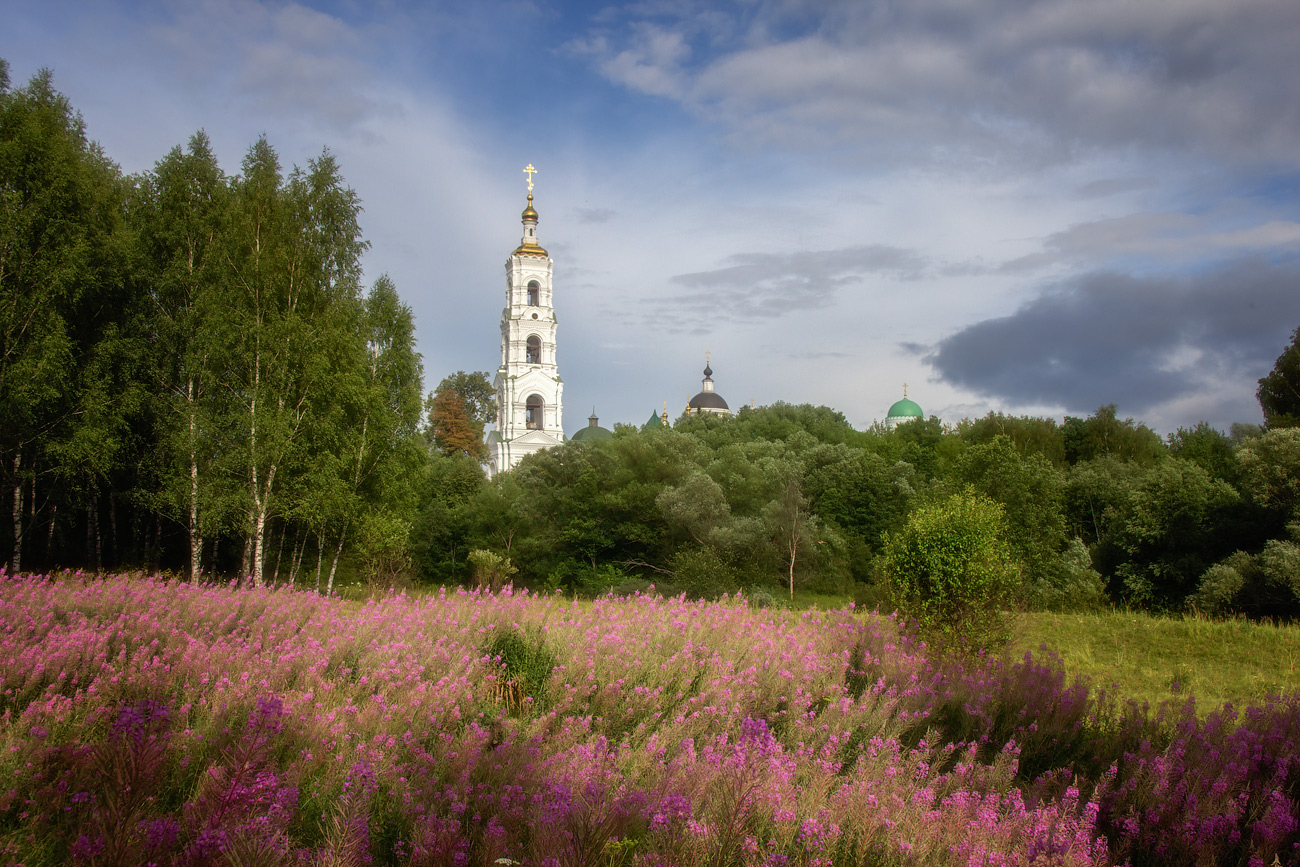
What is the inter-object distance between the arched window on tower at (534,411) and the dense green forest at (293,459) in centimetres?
2990

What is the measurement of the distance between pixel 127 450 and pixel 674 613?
1826 centimetres

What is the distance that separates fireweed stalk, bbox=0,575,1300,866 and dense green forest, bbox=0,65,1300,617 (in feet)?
25.0

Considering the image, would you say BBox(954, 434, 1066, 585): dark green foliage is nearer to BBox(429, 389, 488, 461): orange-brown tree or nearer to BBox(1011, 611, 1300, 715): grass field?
BBox(1011, 611, 1300, 715): grass field

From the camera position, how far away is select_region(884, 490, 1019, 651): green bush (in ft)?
39.2

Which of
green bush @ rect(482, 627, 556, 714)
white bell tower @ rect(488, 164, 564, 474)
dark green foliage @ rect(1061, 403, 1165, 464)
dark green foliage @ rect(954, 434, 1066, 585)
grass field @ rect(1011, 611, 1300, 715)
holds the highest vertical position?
white bell tower @ rect(488, 164, 564, 474)

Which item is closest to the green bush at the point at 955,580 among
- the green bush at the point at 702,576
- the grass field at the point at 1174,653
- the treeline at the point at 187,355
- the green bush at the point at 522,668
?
the grass field at the point at 1174,653

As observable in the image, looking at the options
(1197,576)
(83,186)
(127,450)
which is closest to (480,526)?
(127,450)

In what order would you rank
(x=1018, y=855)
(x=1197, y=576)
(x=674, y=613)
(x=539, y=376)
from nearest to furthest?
(x=1018, y=855)
(x=674, y=613)
(x=1197, y=576)
(x=539, y=376)

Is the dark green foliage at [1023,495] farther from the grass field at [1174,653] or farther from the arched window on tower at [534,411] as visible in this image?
the arched window on tower at [534,411]

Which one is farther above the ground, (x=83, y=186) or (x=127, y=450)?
(x=83, y=186)

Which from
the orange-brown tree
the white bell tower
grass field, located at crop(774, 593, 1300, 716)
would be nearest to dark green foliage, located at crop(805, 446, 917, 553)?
A: grass field, located at crop(774, 593, 1300, 716)

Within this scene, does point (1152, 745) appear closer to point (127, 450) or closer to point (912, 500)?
point (127, 450)

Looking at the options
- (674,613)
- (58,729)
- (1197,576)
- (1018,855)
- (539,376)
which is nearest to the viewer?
(1018,855)

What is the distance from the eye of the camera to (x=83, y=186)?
59.6 ft
